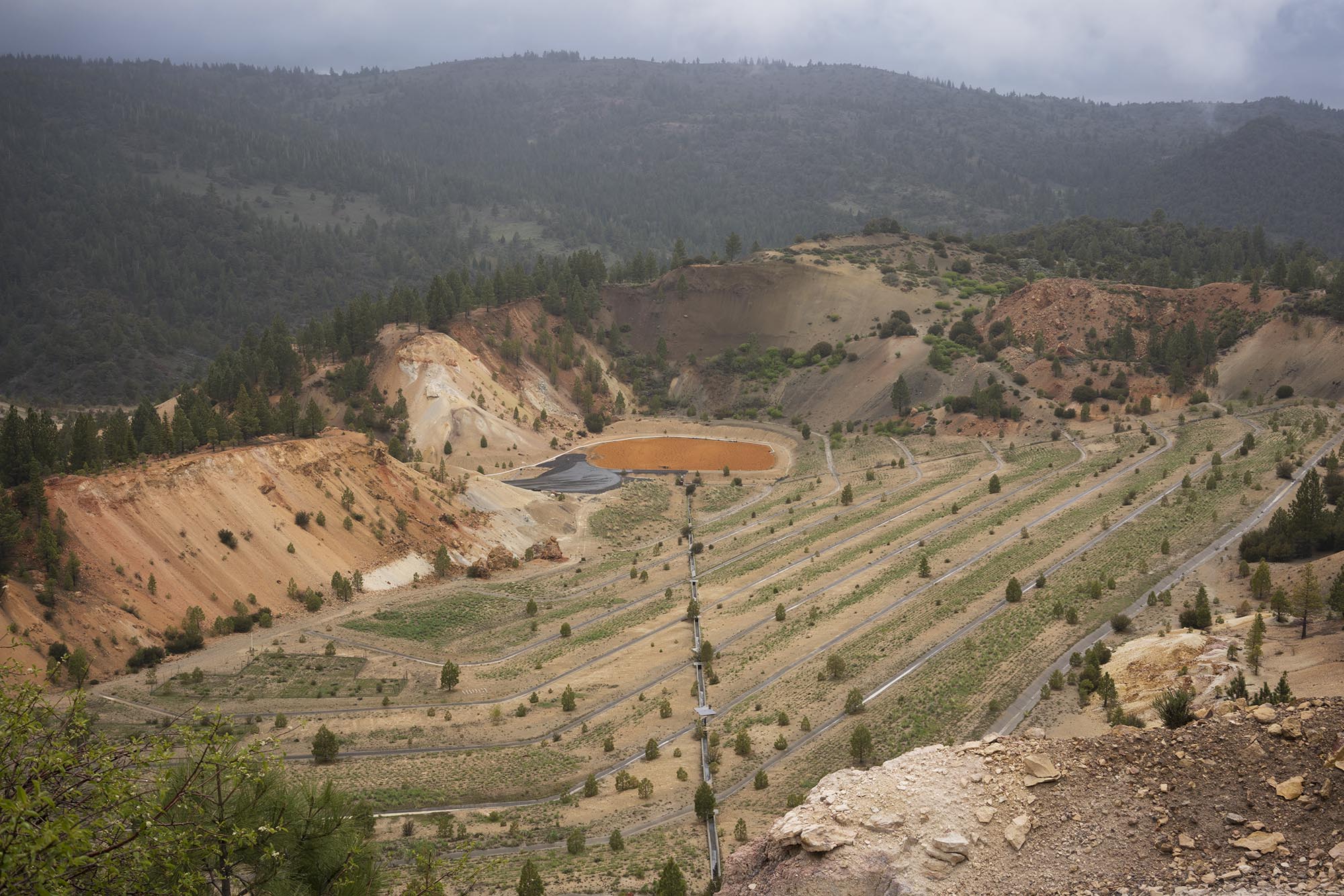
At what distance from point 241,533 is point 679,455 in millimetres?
46370

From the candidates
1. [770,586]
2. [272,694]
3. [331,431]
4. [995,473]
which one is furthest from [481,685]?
[995,473]

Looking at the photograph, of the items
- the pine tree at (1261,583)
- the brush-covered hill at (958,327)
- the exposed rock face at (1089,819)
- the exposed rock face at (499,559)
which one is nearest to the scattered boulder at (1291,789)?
the exposed rock face at (1089,819)

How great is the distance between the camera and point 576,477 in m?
81.7

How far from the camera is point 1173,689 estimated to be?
27062 mm

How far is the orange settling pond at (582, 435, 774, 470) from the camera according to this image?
3484 inches

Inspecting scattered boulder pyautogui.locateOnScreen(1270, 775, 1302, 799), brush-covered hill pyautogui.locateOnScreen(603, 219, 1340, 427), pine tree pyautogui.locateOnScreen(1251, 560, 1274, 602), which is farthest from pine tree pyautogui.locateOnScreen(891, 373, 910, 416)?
scattered boulder pyautogui.locateOnScreen(1270, 775, 1302, 799)

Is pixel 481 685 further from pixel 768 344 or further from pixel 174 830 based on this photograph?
pixel 768 344

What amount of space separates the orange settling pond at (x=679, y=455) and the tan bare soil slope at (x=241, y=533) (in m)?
22.3

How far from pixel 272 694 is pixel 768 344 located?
8386 centimetres

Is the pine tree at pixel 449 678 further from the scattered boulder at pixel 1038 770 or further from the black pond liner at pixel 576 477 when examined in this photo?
the black pond liner at pixel 576 477

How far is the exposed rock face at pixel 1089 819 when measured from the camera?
1584 cm

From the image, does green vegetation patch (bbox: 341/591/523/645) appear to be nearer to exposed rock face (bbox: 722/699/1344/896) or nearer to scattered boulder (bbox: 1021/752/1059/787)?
exposed rock face (bbox: 722/699/1344/896)

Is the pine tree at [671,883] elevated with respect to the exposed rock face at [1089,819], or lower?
lower

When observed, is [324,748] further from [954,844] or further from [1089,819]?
[1089,819]
